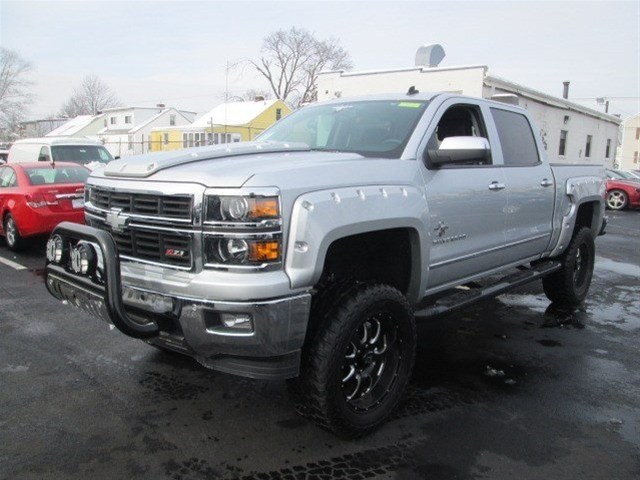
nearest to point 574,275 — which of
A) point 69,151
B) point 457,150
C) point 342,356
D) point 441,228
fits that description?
point 441,228

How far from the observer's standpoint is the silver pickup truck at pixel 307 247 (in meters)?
2.66

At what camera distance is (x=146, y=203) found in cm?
294

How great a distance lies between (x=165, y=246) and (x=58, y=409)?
1428 mm

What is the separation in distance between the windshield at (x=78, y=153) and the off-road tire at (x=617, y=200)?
16745 millimetres

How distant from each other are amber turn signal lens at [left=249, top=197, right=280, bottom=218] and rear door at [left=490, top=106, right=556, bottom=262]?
2.41 meters

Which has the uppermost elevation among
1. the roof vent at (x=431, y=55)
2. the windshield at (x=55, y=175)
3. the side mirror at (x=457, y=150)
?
the roof vent at (x=431, y=55)

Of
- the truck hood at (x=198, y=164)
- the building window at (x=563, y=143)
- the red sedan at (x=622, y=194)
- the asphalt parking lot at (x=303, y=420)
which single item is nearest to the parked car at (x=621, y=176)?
the red sedan at (x=622, y=194)

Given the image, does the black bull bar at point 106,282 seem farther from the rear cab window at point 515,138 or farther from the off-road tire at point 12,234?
the off-road tire at point 12,234

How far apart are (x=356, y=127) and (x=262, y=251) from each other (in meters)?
1.77

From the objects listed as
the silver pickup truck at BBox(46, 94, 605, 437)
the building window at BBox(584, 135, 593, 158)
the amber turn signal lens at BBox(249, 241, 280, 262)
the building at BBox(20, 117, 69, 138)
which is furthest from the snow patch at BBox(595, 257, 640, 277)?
the building at BBox(20, 117, 69, 138)

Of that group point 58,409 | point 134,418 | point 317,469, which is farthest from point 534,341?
point 58,409

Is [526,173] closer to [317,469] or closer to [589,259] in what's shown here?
[589,259]

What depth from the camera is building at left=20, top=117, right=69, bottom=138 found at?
7838cm

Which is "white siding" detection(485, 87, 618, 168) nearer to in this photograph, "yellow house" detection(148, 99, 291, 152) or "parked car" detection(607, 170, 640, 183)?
"parked car" detection(607, 170, 640, 183)
